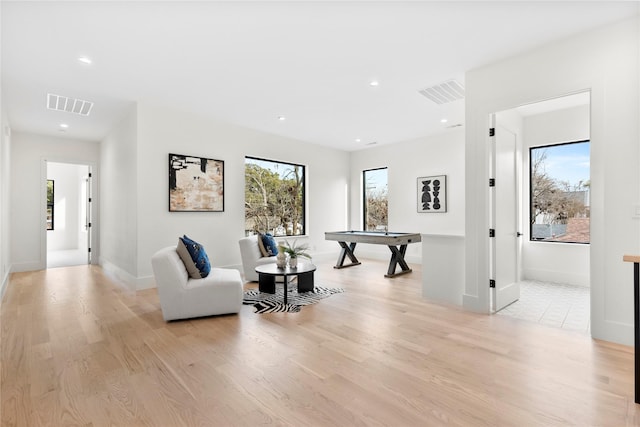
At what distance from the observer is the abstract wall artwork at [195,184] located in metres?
4.98

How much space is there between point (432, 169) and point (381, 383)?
18.1 ft

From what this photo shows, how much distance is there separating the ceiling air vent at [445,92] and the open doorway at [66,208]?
10.0 metres

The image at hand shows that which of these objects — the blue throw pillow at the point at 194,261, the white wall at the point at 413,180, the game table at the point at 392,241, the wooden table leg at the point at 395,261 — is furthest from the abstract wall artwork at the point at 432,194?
the blue throw pillow at the point at 194,261

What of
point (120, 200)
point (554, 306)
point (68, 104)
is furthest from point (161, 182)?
point (554, 306)

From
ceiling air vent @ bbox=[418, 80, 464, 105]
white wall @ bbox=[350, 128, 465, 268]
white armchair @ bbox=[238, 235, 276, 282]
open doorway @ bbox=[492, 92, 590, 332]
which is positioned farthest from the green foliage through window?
open doorway @ bbox=[492, 92, 590, 332]

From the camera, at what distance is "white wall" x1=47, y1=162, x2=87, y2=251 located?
32.0 ft

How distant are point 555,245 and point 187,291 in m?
5.53

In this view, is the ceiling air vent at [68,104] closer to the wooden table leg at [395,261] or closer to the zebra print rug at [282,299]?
the zebra print rug at [282,299]

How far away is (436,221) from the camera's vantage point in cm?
669

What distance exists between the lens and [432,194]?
6742mm

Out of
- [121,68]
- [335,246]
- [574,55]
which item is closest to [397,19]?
[574,55]

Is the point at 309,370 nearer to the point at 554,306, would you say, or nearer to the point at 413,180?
the point at 554,306

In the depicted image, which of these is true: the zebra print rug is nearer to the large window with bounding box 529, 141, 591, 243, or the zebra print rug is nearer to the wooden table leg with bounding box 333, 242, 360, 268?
the wooden table leg with bounding box 333, 242, 360, 268

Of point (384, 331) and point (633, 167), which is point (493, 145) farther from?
point (384, 331)
